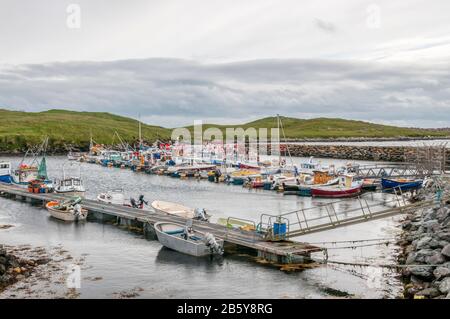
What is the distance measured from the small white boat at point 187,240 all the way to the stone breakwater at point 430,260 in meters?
13.3

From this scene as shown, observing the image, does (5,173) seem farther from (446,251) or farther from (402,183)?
(446,251)

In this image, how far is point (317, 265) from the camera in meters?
35.1

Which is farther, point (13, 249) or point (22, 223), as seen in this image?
point (22, 223)

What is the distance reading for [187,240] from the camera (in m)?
38.6

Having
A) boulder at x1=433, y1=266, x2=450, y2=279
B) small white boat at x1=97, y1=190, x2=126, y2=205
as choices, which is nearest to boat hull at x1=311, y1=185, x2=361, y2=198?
small white boat at x1=97, y1=190, x2=126, y2=205

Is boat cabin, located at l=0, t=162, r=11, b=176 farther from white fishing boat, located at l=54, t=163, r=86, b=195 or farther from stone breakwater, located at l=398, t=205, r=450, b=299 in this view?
stone breakwater, located at l=398, t=205, r=450, b=299

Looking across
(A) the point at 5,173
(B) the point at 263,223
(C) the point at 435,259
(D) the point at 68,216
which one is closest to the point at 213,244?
(B) the point at 263,223

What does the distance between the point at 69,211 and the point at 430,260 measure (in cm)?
3641

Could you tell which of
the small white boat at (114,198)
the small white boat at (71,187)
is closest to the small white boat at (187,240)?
the small white boat at (114,198)

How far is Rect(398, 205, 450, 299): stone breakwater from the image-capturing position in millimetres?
27344

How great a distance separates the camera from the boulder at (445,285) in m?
26.0

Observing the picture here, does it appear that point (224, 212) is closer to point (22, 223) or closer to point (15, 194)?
point (22, 223)
